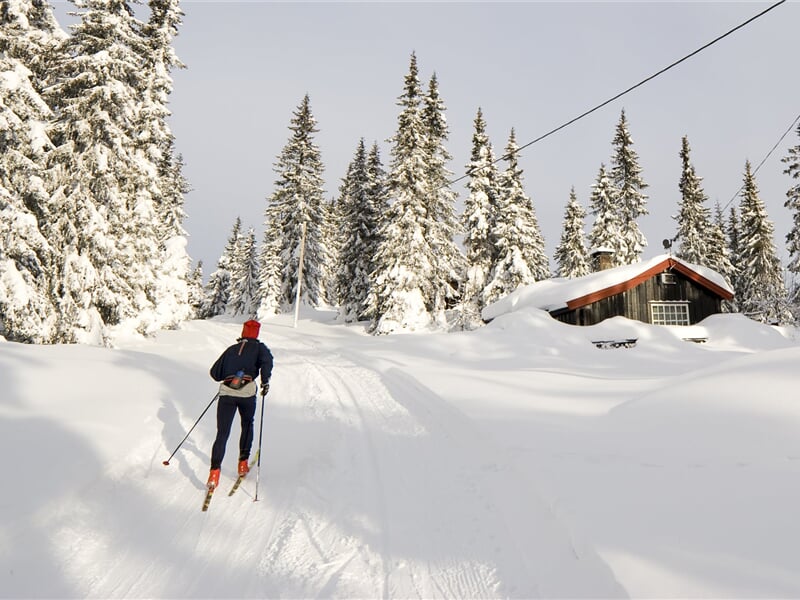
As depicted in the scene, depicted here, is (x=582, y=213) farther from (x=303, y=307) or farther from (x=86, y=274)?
(x=86, y=274)

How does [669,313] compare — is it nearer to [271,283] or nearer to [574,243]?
[574,243]

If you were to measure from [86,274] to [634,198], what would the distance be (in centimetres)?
4298

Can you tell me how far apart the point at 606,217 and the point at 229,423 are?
1613 inches

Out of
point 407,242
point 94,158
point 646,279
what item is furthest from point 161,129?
point 646,279

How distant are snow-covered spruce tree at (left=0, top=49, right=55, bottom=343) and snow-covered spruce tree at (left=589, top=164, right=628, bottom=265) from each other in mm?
39090

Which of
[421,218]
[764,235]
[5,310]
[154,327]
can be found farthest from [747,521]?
[764,235]

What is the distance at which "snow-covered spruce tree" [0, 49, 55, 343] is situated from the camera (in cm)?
1155

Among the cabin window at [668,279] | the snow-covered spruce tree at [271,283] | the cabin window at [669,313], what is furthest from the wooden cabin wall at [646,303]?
the snow-covered spruce tree at [271,283]

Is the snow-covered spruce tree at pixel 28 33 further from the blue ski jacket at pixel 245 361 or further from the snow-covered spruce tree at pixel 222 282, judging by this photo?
the snow-covered spruce tree at pixel 222 282

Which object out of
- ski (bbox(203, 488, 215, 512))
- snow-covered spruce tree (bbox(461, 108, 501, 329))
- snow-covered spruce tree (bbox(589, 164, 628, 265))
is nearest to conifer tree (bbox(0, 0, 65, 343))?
ski (bbox(203, 488, 215, 512))

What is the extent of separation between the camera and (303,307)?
40594mm

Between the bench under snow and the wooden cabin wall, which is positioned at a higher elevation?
the wooden cabin wall

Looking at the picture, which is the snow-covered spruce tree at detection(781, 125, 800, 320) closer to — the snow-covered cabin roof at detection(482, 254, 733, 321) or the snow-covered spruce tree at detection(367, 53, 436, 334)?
the snow-covered cabin roof at detection(482, 254, 733, 321)

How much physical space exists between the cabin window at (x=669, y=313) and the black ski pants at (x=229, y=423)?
78.0ft
